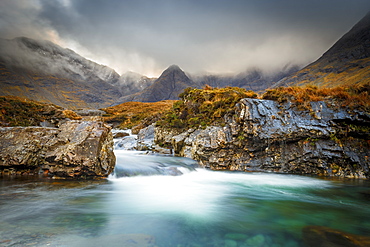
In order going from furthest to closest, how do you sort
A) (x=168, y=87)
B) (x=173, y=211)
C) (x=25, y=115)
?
1. (x=168, y=87)
2. (x=25, y=115)
3. (x=173, y=211)

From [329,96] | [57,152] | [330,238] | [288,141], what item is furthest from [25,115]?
[329,96]

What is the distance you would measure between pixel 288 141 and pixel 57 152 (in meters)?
12.3

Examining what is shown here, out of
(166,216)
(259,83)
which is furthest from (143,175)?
(259,83)

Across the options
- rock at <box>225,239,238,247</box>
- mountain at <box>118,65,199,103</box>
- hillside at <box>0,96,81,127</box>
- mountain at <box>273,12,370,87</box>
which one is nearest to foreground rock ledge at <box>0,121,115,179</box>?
rock at <box>225,239,238,247</box>

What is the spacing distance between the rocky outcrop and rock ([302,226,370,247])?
7387 millimetres

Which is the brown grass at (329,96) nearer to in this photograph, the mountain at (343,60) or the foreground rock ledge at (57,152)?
the foreground rock ledge at (57,152)

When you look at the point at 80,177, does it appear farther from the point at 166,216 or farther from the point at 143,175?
the point at 166,216

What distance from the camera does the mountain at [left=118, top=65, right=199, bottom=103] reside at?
139m

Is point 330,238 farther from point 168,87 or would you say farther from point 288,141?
point 168,87

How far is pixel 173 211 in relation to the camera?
5.03 meters

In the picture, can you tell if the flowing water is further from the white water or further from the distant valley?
the distant valley

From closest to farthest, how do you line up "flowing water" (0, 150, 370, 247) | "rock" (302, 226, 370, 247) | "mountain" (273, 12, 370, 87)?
"rock" (302, 226, 370, 247)
"flowing water" (0, 150, 370, 247)
"mountain" (273, 12, 370, 87)

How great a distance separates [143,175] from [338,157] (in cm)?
1102

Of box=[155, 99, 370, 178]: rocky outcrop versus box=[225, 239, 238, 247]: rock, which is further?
box=[155, 99, 370, 178]: rocky outcrop
